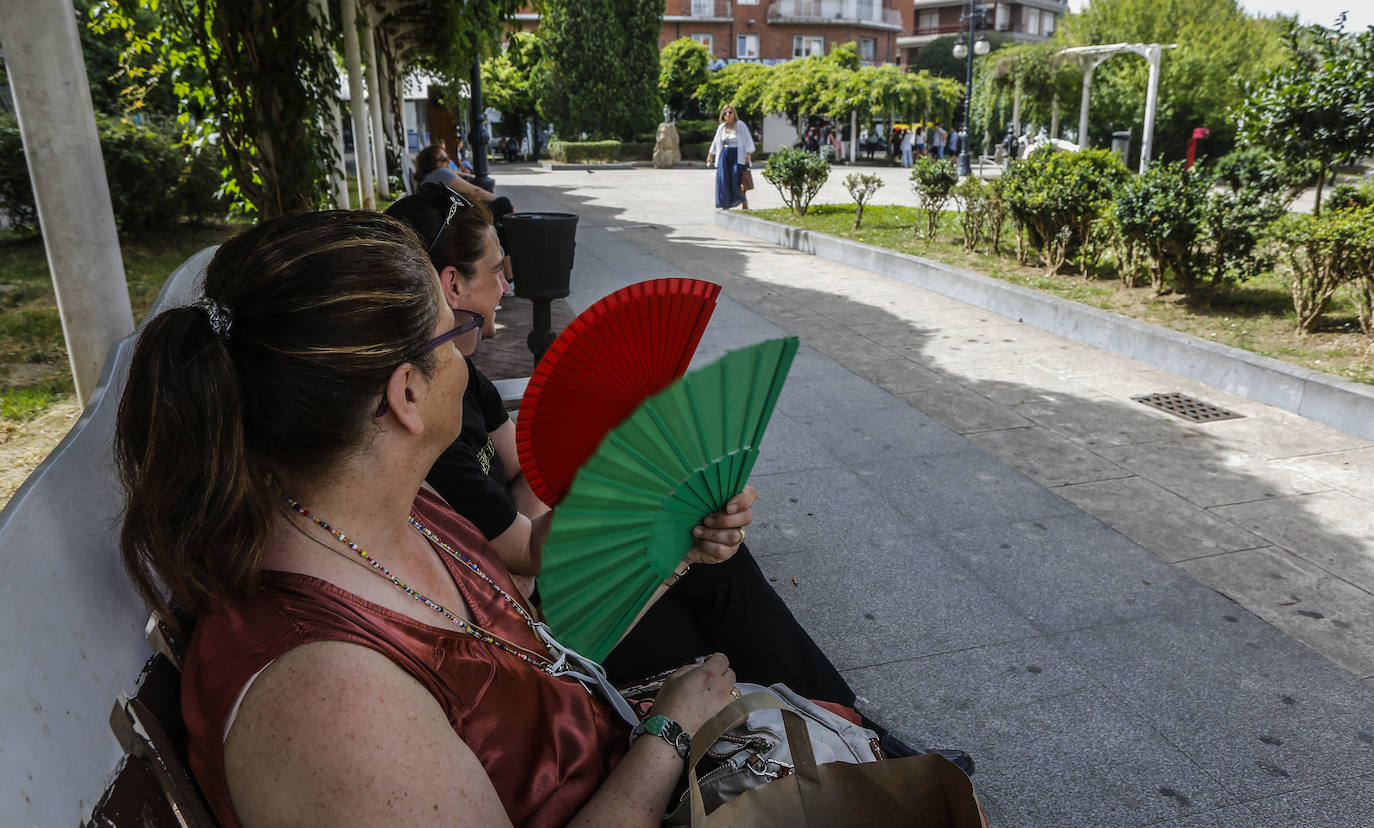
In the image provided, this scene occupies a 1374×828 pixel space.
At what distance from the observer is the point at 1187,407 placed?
548 cm

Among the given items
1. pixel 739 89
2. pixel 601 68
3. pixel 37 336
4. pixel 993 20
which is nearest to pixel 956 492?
pixel 37 336

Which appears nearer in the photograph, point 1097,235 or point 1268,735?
point 1268,735

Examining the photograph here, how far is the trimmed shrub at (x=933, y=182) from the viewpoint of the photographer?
10.8 metres

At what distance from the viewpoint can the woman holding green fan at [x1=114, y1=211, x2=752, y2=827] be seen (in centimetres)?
107

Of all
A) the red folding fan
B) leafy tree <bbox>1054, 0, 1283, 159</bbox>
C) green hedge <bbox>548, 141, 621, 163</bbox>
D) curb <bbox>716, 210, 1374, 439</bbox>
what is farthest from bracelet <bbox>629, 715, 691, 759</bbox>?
green hedge <bbox>548, 141, 621, 163</bbox>

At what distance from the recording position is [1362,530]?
3871 mm

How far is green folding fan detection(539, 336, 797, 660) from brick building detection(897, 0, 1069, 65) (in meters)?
68.7

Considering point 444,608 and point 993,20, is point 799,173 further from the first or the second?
point 993,20

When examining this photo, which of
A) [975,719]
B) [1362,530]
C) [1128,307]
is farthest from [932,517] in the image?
[1128,307]


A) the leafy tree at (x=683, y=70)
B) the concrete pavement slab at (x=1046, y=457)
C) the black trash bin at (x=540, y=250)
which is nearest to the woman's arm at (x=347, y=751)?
the black trash bin at (x=540, y=250)

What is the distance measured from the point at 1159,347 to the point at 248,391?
633 centimetres

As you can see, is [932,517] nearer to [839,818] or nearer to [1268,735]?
[1268,735]

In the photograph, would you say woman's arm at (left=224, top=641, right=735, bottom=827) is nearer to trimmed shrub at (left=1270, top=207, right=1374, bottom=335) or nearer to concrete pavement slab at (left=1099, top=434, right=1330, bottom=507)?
concrete pavement slab at (left=1099, top=434, right=1330, bottom=507)

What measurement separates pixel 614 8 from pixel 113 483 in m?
37.4
